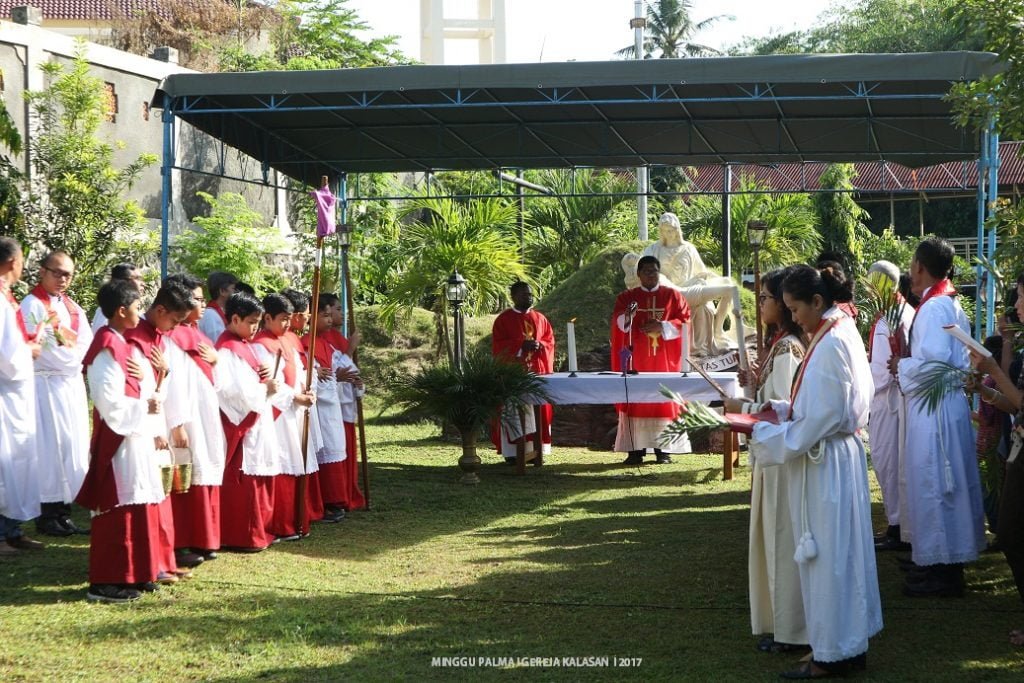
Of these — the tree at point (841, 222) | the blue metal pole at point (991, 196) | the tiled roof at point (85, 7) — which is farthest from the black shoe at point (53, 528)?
the tiled roof at point (85, 7)

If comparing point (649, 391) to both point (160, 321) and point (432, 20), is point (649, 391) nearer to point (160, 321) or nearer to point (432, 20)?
point (160, 321)

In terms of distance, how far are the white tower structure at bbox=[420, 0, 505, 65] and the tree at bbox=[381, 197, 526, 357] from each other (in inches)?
954

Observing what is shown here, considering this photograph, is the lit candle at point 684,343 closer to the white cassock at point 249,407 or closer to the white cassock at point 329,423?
the white cassock at point 329,423

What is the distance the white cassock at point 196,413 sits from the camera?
7.25m

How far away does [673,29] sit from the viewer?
169 feet

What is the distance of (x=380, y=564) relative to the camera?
7.95 m

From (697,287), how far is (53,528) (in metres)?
8.08

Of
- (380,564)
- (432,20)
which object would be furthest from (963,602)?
(432,20)

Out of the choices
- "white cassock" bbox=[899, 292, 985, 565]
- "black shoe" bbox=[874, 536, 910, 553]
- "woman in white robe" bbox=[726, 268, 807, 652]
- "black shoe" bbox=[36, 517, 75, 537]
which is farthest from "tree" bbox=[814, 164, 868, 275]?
"woman in white robe" bbox=[726, 268, 807, 652]

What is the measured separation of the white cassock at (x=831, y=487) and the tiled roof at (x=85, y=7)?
37.5 meters

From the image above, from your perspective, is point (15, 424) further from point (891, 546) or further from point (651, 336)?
point (651, 336)

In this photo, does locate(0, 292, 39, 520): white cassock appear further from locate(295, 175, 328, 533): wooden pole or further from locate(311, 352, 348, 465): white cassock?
locate(311, 352, 348, 465): white cassock

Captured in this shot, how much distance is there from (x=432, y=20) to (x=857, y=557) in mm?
38674

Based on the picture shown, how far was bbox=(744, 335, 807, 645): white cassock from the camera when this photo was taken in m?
5.49
